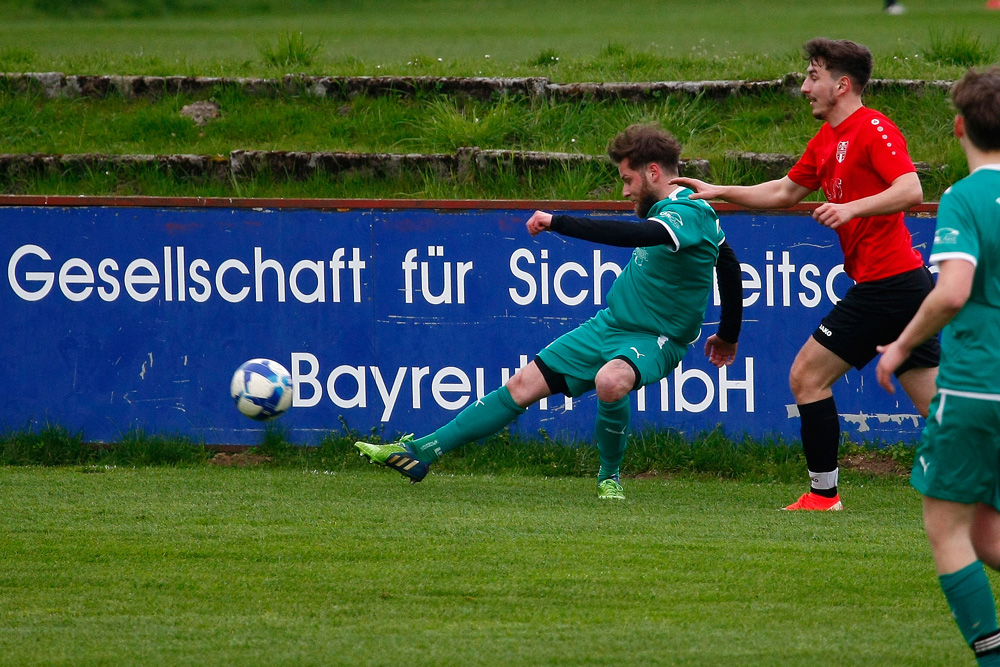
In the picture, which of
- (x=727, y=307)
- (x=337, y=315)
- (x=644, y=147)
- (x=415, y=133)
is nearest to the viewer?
(x=644, y=147)

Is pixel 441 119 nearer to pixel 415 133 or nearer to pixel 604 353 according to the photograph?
pixel 415 133

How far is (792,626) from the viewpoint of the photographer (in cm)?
393

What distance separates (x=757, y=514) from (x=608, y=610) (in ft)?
6.13

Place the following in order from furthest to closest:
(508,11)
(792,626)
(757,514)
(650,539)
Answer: (508,11), (757,514), (650,539), (792,626)

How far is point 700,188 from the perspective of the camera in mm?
5711

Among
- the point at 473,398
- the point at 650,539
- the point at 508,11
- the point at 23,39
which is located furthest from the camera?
the point at 508,11

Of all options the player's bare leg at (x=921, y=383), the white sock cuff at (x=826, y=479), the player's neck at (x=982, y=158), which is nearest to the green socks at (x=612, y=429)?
the white sock cuff at (x=826, y=479)

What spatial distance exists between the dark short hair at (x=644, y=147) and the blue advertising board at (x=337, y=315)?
143 cm

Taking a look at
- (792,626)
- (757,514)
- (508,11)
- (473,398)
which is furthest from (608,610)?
(508,11)

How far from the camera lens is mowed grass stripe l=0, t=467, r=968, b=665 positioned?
3.71 m

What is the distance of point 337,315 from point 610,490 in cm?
218

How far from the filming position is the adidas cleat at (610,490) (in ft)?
20.0

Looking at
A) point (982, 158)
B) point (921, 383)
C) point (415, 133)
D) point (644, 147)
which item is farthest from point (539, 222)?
point (415, 133)

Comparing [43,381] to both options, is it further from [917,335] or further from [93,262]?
[917,335]
